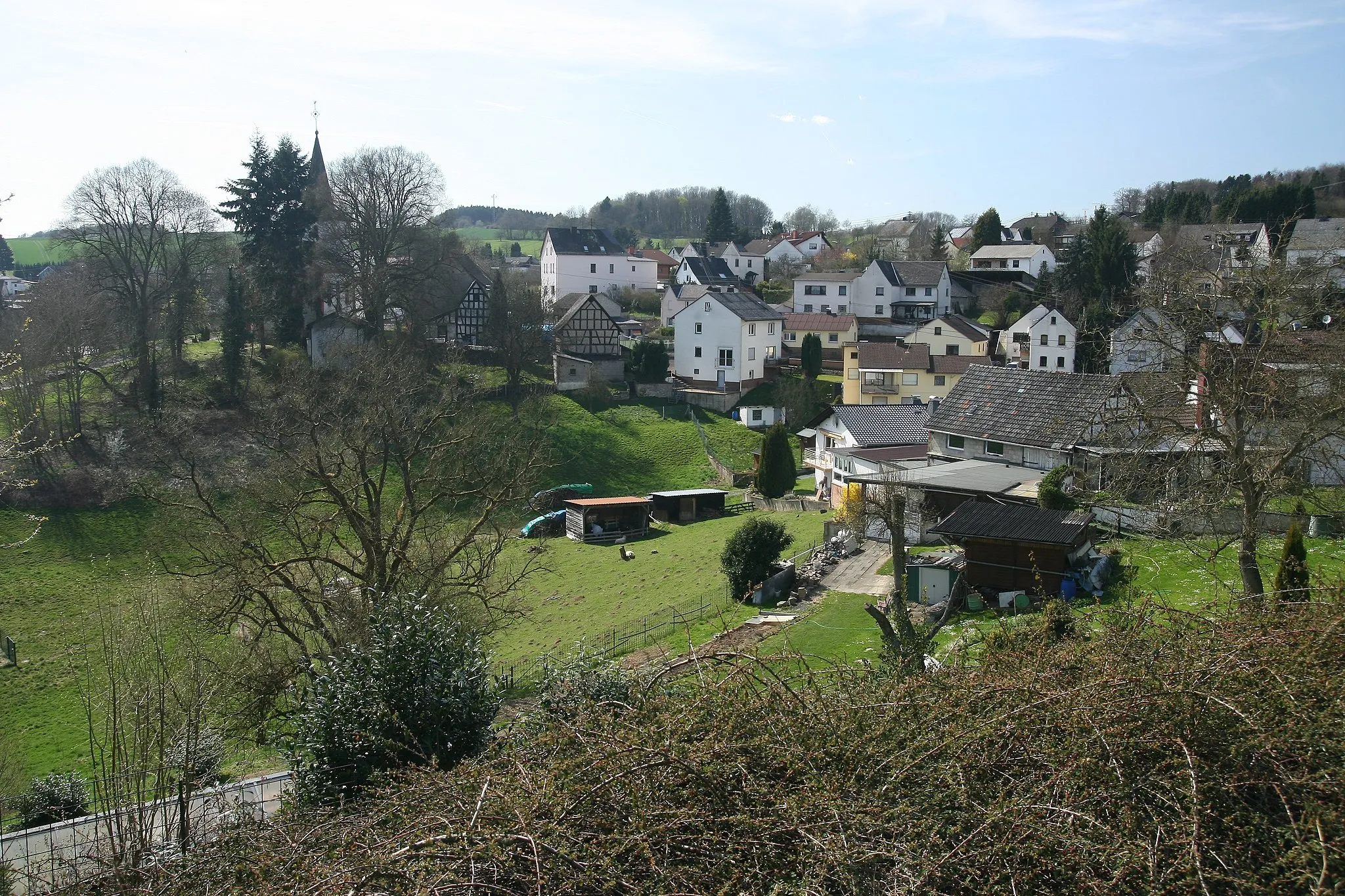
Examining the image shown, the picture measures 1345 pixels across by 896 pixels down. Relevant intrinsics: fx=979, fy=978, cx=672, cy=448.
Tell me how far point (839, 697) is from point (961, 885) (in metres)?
2.06

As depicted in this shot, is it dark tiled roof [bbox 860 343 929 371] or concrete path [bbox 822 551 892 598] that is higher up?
dark tiled roof [bbox 860 343 929 371]

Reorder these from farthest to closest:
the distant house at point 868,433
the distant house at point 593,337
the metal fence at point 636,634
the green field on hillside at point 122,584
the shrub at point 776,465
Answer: the distant house at point 593,337 < the shrub at point 776,465 < the distant house at point 868,433 < the green field on hillside at point 122,584 < the metal fence at point 636,634

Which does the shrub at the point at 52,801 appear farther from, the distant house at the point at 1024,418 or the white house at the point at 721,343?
the white house at the point at 721,343

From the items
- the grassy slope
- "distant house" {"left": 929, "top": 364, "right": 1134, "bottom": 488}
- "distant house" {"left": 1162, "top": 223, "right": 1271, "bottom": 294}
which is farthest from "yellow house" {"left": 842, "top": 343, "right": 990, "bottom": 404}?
the grassy slope

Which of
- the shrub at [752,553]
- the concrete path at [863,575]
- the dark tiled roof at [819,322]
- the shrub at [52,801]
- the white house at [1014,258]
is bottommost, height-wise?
the shrub at [52,801]

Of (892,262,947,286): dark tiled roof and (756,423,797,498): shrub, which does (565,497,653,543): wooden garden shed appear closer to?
(756,423,797,498): shrub

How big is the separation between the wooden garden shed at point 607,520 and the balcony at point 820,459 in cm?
727

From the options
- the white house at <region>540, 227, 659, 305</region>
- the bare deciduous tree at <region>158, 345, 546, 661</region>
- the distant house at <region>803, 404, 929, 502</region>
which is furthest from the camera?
the white house at <region>540, 227, 659, 305</region>

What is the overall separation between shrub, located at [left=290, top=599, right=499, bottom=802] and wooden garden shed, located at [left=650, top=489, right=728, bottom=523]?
2581 centimetres

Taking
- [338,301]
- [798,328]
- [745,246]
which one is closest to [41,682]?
[338,301]

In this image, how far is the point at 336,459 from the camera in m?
21.5

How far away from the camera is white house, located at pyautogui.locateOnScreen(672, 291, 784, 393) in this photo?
51188 mm

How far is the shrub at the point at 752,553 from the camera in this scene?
24.9m

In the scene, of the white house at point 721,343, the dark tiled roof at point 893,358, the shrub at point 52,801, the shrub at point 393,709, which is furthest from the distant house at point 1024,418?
the shrub at point 52,801
